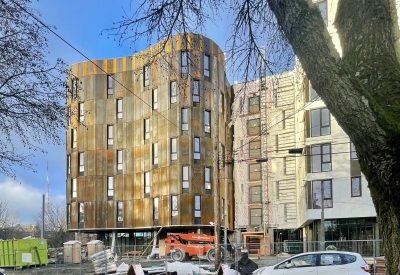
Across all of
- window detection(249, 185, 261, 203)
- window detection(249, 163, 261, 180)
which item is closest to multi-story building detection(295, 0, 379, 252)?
window detection(249, 185, 261, 203)

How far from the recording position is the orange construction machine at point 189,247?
3523 centimetres

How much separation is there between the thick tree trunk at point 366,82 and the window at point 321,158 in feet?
120

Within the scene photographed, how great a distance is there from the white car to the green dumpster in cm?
1989

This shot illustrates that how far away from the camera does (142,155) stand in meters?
48.4

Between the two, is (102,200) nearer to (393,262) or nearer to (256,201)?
(256,201)

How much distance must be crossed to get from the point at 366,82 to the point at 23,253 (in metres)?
33.1

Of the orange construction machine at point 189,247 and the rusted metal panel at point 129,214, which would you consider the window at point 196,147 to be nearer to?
the rusted metal panel at point 129,214

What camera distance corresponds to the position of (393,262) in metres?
3.87

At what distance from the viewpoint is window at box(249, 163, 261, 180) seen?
66.4 meters

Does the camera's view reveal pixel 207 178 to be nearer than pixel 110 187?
Yes

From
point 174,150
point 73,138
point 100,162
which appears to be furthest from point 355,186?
point 73,138

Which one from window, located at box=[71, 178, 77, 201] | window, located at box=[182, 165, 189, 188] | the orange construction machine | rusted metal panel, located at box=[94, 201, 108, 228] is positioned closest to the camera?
the orange construction machine

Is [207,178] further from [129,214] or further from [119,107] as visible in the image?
[119,107]

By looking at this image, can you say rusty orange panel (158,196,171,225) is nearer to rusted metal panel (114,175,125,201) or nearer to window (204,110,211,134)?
rusted metal panel (114,175,125,201)
